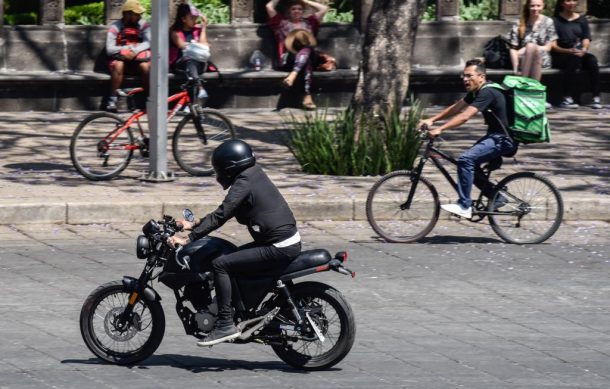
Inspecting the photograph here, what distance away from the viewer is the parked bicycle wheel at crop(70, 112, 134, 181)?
13.5 metres

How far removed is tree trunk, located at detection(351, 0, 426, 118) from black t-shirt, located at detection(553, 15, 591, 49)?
459 centimetres

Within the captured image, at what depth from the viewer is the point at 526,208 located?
11.7 m

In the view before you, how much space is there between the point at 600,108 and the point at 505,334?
10960 millimetres

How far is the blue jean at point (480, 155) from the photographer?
11.4 metres

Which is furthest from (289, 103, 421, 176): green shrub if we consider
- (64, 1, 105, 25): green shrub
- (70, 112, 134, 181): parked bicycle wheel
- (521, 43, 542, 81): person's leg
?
(64, 1, 105, 25): green shrub

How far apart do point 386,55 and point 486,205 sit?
10.9 ft

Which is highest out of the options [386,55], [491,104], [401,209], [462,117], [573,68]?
[386,55]

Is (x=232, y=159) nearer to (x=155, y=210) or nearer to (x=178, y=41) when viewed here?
(x=155, y=210)

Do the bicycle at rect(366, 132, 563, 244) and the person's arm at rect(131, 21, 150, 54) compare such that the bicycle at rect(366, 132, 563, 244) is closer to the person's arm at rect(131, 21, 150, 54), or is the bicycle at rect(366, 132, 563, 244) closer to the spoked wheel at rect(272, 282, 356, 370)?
the spoked wheel at rect(272, 282, 356, 370)

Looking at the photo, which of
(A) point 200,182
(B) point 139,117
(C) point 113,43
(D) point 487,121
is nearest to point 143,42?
(C) point 113,43

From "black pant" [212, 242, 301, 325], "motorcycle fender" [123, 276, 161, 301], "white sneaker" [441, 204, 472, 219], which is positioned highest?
"black pant" [212, 242, 301, 325]

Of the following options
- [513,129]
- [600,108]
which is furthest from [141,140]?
[600,108]

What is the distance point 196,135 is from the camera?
13961 mm

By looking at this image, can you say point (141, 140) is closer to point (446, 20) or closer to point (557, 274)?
point (557, 274)
